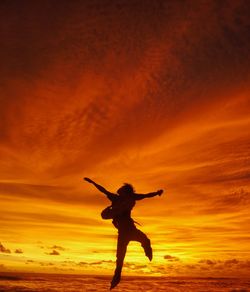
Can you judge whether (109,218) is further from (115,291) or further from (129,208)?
(115,291)

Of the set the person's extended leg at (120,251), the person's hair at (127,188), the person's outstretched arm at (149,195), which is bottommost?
the person's extended leg at (120,251)

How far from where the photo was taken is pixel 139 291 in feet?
135

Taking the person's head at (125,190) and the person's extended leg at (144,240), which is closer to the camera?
the person's head at (125,190)

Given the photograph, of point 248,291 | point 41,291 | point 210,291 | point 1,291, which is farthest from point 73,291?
point 248,291

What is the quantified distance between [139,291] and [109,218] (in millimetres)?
32258

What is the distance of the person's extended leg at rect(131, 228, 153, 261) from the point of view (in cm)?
1140

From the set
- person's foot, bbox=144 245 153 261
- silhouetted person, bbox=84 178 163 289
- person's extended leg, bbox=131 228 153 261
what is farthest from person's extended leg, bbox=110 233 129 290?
person's foot, bbox=144 245 153 261

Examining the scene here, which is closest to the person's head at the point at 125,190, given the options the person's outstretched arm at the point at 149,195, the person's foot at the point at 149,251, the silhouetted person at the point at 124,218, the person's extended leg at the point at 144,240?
the silhouetted person at the point at 124,218

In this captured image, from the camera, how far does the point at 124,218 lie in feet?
37.1

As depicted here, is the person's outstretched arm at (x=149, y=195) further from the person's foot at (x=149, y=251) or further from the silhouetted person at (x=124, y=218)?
the person's foot at (x=149, y=251)

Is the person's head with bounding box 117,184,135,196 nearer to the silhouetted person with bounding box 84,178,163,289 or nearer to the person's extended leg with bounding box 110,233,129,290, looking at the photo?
the silhouetted person with bounding box 84,178,163,289

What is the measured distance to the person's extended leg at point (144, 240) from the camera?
1140 centimetres

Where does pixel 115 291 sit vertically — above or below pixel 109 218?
above

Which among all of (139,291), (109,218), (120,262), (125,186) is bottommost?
(120,262)
